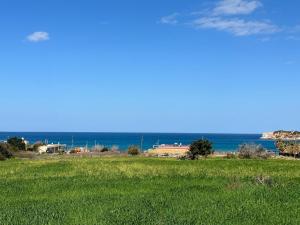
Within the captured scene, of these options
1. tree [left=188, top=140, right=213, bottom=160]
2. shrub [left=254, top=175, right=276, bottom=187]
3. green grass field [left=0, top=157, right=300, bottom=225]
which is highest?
tree [left=188, top=140, right=213, bottom=160]

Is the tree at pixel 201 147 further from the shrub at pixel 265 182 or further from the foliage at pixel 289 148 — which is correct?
the shrub at pixel 265 182

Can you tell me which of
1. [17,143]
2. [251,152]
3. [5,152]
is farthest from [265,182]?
[17,143]

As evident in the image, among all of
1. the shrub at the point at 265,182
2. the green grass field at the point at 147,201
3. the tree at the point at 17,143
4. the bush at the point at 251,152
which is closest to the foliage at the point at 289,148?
the bush at the point at 251,152

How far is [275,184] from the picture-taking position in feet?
95.1

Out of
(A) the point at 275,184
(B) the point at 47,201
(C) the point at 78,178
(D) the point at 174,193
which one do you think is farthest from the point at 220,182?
(B) the point at 47,201

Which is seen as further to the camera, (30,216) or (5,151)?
(5,151)

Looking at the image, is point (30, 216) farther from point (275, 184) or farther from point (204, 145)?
point (204, 145)

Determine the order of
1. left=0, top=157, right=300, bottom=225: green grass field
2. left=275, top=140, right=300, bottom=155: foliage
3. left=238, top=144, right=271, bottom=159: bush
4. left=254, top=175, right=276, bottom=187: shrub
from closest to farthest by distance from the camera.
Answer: left=0, top=157, right=300, bottom=225: green grass field, left=254, top=175, right=276, bottom=187: shrub, left=238, top=144, right=271, bottom=159: bush, left=275, top=140, right=300, bottom=155: foliage

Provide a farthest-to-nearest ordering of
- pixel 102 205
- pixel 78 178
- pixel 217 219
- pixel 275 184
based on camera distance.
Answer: pixel 78 178 < pixel 275 184 < pixel 102 205 < pixel 217 219

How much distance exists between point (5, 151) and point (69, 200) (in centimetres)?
5496

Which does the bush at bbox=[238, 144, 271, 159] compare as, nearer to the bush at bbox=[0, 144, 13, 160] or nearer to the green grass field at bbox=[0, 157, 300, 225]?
the bush at bbox=[0, 144, 13, 160]

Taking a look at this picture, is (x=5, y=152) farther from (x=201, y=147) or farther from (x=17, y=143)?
(x=201, y=147)

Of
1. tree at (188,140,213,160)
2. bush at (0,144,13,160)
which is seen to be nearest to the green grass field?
bush at (0,144,13,160)

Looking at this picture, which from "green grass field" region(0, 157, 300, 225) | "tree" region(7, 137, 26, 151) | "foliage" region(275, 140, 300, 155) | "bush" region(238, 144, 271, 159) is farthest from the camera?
"tree" region(7, 137, 26, 151)
